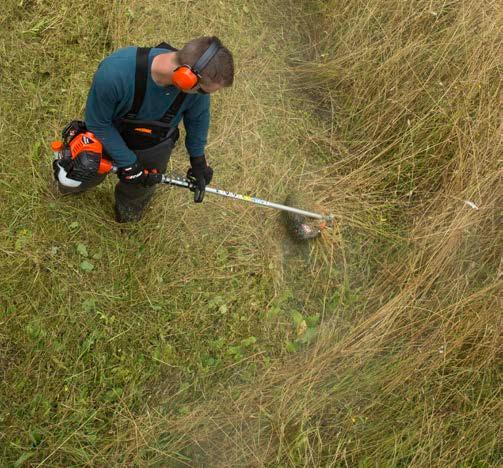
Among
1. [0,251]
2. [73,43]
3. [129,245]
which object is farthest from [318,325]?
[73,43]

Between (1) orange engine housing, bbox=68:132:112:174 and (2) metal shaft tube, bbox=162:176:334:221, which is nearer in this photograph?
(1) orange engine housing, bbox=68:132:112:174

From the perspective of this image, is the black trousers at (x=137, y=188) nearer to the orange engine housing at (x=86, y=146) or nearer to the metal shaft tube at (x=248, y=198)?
the metal shaft tube at (x=248, y=198)

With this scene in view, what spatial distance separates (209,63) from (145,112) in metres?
0.46

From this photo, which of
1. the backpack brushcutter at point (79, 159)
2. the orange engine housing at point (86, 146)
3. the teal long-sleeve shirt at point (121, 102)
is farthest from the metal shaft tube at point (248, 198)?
the orange engine housing at point (86, 146)

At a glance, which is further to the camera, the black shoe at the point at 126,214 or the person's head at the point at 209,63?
the black shoe at the point at 126,214

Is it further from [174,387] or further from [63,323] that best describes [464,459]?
[63,323]

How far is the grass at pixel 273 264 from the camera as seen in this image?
3.23m

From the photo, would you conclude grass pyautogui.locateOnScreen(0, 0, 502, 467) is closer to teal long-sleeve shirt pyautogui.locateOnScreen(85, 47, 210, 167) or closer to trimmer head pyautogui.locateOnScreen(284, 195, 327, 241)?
trimmer head pyautogui.locateOnScreen(284, 195, 327, 241)

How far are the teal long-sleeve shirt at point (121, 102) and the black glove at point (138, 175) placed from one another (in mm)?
38

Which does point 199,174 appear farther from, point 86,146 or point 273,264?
point 273,264

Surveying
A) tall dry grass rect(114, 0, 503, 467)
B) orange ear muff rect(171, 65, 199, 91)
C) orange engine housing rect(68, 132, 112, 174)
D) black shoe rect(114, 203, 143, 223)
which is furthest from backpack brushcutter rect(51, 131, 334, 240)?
tall dry grass rect(114, 0, 503, 467)

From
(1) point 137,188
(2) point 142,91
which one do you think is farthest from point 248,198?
(2) point 142,91

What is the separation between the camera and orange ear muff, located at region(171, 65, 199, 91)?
2449 millimetres

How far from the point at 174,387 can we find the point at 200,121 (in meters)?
1.52
